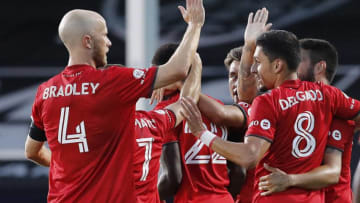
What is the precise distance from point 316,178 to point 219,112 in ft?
2.59

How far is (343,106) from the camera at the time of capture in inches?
160

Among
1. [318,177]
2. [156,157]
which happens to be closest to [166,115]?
[156,157]

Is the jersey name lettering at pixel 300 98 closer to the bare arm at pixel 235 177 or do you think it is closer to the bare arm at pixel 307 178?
the bare arm at pixel 307 178

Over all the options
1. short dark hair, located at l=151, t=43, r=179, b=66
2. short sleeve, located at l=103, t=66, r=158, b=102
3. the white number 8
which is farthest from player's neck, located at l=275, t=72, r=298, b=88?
short dark hair, located at l=151, t=43, r=179, b=66

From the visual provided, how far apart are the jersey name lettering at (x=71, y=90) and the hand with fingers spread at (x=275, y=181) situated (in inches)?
41.6

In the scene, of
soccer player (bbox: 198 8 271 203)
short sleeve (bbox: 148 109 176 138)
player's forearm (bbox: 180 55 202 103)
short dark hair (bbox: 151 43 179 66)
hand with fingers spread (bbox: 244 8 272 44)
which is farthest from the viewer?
short dark hair (bbox: 151 43 179 66)

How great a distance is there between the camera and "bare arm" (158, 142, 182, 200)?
14.4ft

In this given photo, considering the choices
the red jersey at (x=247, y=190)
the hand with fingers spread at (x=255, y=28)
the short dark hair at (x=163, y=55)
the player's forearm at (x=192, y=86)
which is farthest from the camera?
the red jersey at (x=247, y=190)

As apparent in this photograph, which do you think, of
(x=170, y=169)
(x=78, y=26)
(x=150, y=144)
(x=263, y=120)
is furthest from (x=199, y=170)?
(x=78, y=26)

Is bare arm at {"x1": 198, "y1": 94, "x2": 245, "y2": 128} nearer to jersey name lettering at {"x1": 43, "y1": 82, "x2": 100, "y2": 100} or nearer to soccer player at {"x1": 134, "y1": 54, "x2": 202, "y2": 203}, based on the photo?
soccer player at {"x1": 134, "y1": 54, "x2": 202, "y2": 203}

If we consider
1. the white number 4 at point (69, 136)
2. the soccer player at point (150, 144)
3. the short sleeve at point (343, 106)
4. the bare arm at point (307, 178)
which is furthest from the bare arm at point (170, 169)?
the short sleeve at point (343, 106)

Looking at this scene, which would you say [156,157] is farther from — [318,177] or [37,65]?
[37,65]

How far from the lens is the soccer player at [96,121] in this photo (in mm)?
3730

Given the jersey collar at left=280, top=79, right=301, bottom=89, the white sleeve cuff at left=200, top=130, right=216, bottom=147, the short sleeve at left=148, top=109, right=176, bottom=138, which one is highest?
the jersey collar at left=280, top=79, right=301, bottom=89
